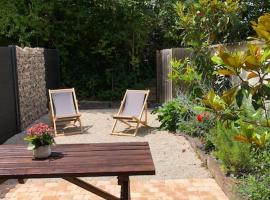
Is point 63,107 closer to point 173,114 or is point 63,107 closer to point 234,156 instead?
point 173,114

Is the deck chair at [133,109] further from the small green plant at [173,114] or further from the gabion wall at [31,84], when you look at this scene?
the gabion wall at [31,84]

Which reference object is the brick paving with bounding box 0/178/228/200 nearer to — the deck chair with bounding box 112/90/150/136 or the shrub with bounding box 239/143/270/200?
the shrub with bounding box 239/143/270/200

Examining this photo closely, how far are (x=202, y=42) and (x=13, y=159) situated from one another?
503 cm

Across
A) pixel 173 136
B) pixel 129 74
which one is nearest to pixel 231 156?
pixel 173 136

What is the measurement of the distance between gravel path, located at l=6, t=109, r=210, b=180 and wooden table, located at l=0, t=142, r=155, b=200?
151 cm

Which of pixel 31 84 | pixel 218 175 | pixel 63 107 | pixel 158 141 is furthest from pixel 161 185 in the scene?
pixel 31 84

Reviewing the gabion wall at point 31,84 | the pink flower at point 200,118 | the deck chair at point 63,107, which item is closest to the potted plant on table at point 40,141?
the pink flower at point 200,118

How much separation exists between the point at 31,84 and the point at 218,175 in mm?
6218

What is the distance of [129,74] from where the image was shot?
47.6ft

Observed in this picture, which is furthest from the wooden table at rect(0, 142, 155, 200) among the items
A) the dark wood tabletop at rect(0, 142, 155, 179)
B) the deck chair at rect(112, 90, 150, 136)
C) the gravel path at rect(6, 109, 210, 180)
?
the deck chair at rect(112, 90, 150, 136)

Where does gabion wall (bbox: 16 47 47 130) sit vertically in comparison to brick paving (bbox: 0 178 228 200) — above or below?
above

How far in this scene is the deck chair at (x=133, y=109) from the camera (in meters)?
8.42

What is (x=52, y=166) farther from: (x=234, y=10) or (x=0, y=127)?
(x=234, y=10)

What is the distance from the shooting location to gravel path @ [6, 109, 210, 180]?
554 centimetres
